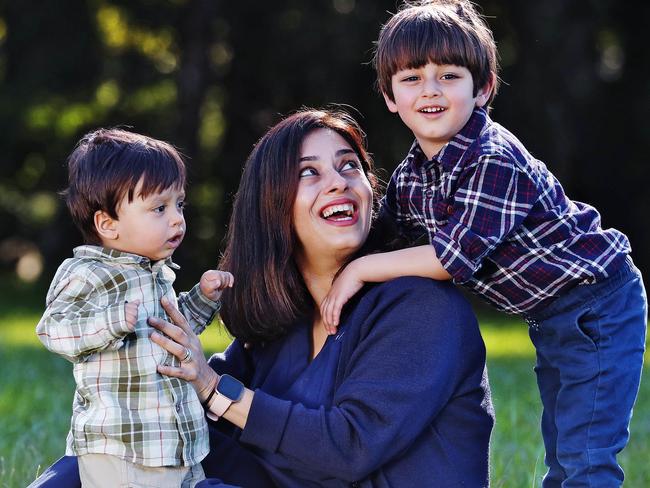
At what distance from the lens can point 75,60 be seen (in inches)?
663

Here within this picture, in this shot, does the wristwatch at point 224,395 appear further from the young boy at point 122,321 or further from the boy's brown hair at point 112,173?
the boy's brown hair at point 112,173

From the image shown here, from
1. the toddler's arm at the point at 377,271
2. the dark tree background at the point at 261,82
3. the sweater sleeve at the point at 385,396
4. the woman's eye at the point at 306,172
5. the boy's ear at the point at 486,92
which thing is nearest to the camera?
the sweater sleeve at the point at 385,396

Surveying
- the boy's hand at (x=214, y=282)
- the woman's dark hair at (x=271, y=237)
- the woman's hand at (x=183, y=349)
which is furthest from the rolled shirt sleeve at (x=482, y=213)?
the woman's hand at (x=183, y=349)

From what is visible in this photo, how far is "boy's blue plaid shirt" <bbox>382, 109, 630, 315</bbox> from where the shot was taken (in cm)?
347

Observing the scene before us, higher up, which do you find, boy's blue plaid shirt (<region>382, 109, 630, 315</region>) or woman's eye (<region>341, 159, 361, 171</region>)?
woman's eye (<region>341, 159, 361, 171</region>)

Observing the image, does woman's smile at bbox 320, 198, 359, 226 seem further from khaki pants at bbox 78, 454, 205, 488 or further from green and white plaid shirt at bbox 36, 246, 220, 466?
khaki pants at bbox 78, 454, 205, 488

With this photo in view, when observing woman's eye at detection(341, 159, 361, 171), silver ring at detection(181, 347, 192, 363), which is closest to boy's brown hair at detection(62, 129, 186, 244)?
silver ring at detection(181, 347, 192, 363)

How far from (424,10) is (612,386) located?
1.39 meters

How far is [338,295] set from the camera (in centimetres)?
348

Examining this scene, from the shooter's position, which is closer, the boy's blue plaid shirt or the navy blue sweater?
the navy blue sweater

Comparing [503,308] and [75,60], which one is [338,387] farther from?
[75,60]


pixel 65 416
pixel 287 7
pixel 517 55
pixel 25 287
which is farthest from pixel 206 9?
pixel 65 416

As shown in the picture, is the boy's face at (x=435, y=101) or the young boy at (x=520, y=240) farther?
the boy's face at (x=435, y=101)

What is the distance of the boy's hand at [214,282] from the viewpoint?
11.5 feet
